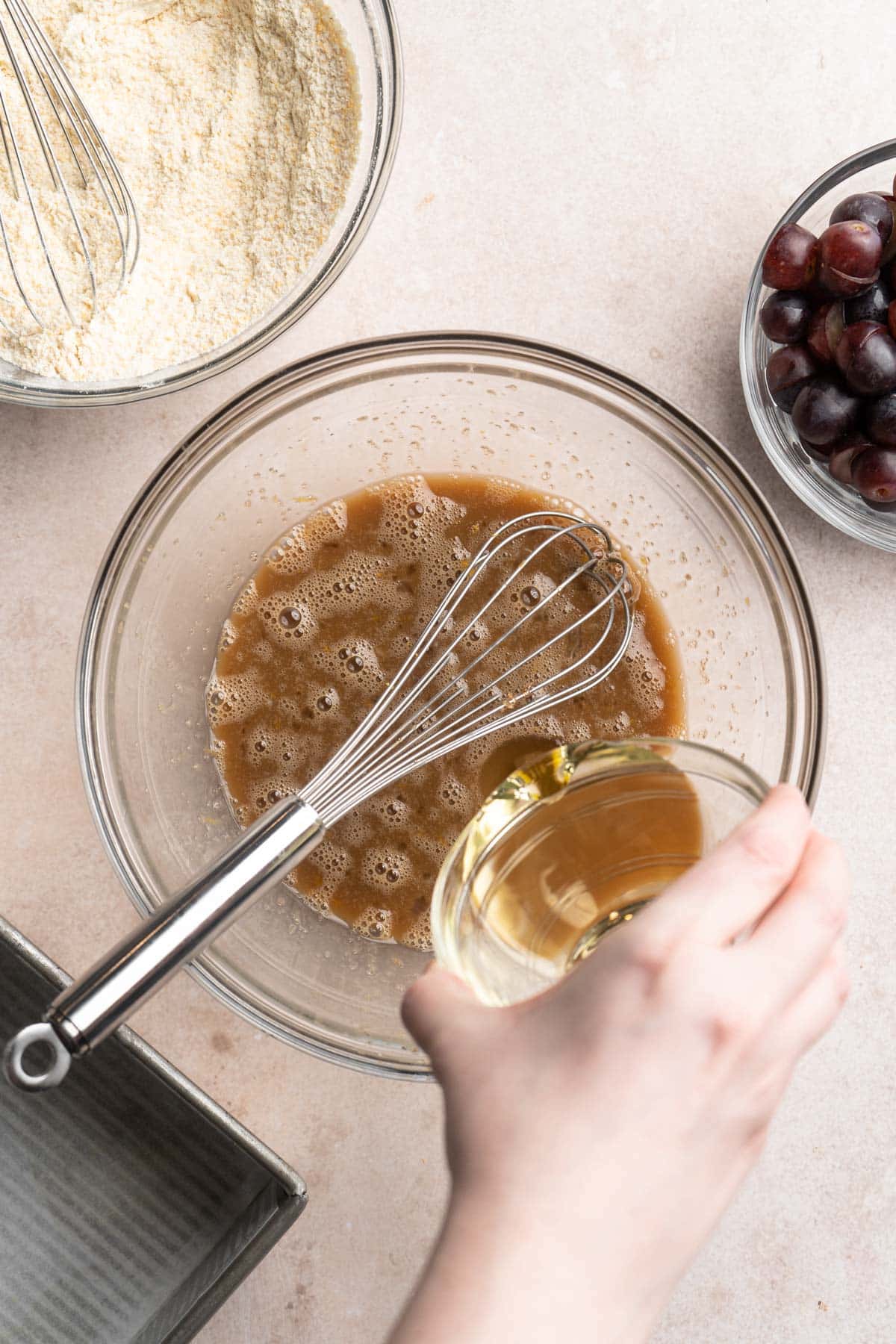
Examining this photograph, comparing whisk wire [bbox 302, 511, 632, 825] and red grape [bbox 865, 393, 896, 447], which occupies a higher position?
whisk wire [bbox 302, 511, 632, 825]

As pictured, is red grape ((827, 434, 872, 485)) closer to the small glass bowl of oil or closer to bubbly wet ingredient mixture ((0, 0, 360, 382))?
the small glass bowl of oil

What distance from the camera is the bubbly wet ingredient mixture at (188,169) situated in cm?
92

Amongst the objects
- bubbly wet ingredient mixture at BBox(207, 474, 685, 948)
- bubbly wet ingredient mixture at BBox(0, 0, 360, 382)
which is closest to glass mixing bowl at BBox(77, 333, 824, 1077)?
bubbly wet ingredient mixture at BBox(207, 474, 685, 948)

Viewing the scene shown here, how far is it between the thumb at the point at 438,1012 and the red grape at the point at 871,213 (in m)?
0.73

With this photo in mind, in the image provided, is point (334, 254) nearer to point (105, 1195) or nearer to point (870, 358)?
point (870, 358)

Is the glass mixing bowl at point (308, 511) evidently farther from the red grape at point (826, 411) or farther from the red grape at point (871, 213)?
the red grape at point (871, 213)

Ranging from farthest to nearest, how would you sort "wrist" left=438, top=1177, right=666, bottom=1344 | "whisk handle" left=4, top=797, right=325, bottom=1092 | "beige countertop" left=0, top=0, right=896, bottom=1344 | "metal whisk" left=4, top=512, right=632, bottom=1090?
1. "beige countertop" left=0, top=0, right=896, bottom=1344
2. "metal whisk" left=4, top=512, right=632, bottom=1090
3. "whisk handle" left=4, top=797, right=325, bottom=1092
4. "wrist" left=438, top=1177, right=666, bottom=1344

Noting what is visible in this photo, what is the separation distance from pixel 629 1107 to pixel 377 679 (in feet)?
1.63

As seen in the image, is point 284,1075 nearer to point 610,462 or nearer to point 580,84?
point 610,462

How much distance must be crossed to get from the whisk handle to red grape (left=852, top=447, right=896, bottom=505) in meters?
0.57

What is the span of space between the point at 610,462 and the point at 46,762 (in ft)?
1.96

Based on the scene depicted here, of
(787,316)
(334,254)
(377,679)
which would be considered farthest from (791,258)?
(377,679)

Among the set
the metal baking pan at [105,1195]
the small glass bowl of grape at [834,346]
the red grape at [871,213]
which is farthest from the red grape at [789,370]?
the metal baking pan at [105,1195]

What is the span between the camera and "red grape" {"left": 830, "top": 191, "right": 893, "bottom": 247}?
2.92ft
